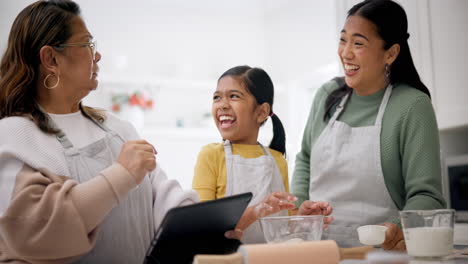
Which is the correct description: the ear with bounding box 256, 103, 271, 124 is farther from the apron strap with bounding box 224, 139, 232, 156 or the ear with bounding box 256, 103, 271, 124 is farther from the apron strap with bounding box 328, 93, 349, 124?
the apron strap with bounding box 328, 93, 349, 124

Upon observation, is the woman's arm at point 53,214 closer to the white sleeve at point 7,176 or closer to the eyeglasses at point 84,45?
the white sleeve at point 7,176

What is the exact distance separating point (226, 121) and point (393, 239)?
546 mm

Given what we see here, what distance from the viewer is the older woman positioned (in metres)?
0.84

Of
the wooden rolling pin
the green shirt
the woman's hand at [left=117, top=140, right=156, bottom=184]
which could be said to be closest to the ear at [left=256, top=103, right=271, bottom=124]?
the green shirt

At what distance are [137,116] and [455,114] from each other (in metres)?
2.77

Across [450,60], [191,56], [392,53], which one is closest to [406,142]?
[392,53]

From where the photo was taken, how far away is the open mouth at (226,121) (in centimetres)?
138

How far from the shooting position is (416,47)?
2.50 meters

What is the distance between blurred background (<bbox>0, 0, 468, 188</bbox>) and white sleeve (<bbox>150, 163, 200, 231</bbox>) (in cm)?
290

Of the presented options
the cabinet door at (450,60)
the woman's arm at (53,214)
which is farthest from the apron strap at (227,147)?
the cabinet door at (450,60)

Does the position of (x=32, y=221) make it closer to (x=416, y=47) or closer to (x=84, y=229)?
(x=84, y=229)

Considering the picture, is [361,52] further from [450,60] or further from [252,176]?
[450,60]

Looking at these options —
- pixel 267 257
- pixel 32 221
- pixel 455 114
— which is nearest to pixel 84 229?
pixel 32 221

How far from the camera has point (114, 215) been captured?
1.06 meters
